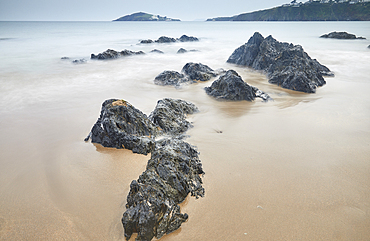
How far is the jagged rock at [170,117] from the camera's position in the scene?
4.02m

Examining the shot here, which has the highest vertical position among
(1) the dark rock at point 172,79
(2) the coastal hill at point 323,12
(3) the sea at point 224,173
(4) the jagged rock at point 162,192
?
(2) the coastal hill at point 323,12

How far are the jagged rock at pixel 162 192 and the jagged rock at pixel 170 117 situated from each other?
3.76 feet

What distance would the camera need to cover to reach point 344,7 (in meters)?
89.1

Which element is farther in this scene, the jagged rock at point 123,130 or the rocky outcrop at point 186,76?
the rocky outcrop at point 186,76

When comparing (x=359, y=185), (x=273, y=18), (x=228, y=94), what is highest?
(x=273, y=18)

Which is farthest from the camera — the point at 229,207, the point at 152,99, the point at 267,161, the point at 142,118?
the point at 152,99

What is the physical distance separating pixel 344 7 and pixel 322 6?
10978 millimetres

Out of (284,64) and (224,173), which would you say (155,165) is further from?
(284,64)

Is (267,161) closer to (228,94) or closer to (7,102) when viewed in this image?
(228,94)

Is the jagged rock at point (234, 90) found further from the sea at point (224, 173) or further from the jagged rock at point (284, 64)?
the jagged rock at point (284, 64)

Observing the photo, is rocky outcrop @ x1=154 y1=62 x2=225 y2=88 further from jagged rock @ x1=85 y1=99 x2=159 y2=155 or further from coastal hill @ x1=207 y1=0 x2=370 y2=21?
Result: coastal hill @ x1=207 y1=0 x2=370 y2=21

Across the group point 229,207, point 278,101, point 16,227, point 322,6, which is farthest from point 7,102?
point 322,6

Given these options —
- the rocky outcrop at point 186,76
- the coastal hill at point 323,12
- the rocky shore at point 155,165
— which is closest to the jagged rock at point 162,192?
the rocky shore at point 155,165

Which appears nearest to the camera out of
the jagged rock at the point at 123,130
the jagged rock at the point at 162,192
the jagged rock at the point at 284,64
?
the jagged rock at the point at 162,192
